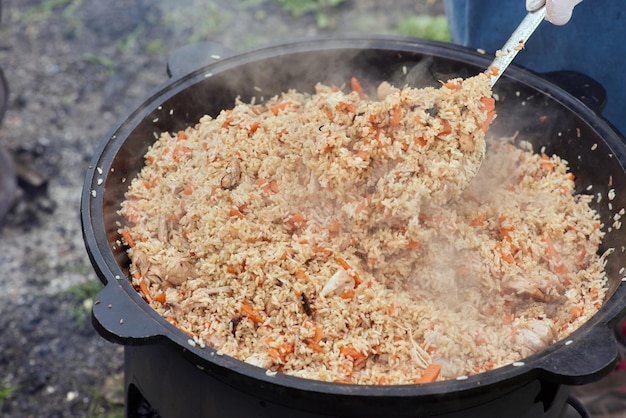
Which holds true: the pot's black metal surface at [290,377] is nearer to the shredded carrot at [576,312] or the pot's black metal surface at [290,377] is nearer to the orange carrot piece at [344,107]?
the shredded carrot at [576,312]

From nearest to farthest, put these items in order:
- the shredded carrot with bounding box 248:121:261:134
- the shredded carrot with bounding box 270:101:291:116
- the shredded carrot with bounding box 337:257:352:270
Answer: the shredded carrot with bounding box 337:257:352:270 → the shredded carrot with bounding box 248:121:261:134 → the shredded carrot with bounding box 270:101:291:116

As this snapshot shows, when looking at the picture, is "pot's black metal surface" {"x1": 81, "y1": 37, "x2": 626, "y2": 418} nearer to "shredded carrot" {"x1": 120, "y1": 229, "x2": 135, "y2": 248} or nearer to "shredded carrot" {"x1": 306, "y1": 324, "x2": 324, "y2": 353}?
"shredded carrot" {"x1": 120, "y1": 229, "x2": 135, "y2": 248}

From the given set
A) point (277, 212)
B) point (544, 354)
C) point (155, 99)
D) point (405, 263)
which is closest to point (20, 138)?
point (155, 99)

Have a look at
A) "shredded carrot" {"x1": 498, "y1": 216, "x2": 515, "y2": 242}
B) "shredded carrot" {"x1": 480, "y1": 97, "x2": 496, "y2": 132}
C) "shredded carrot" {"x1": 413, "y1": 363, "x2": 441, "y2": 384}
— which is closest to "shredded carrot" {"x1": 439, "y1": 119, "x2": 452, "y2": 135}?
"shredded carrot" {"x1": 480, "y1": 97, "x2": 496, "y2": 132}

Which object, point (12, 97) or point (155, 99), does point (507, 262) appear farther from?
point (12, 97)

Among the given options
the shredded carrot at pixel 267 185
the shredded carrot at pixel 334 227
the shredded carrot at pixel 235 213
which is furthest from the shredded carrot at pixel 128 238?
the shredded carrot at pixel 334 227

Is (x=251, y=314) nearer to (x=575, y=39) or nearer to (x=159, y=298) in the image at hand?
(x=159, y=298)
